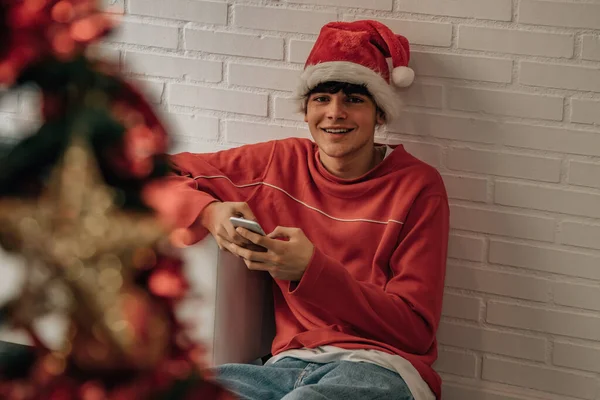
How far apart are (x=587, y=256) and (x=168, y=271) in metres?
1.81

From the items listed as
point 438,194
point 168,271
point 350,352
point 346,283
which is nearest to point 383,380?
point 350,352

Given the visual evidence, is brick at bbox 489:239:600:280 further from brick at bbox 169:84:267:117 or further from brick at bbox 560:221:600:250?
brick at bbox 169:84:267:117

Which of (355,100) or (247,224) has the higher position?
(355,100)

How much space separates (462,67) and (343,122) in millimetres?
354

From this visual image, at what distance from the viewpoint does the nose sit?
1.88 m

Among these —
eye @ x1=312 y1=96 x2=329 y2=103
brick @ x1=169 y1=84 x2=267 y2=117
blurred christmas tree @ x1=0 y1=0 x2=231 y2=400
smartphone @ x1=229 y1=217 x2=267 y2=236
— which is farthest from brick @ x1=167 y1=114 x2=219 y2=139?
blurred christmas tree @ x1=0 y1=0 x2=231 y2=400

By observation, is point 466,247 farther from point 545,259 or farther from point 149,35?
point 149,35

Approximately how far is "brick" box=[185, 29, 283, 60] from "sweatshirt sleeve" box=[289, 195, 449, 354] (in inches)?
23.8

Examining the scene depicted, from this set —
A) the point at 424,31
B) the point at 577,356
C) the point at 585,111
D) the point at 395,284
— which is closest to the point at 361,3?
the point at 424,31

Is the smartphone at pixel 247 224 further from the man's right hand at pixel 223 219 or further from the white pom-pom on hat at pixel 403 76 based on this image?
the white pom-pom on hat at pixel 403 76

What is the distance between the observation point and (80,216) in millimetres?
335

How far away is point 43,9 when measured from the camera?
330 millimetres

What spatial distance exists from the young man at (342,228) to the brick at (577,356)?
0.37m

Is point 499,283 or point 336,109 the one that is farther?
point 499,283
